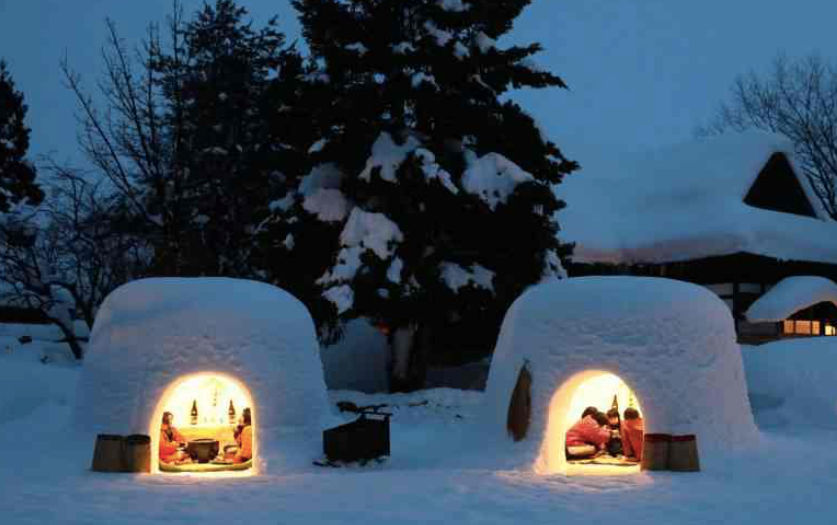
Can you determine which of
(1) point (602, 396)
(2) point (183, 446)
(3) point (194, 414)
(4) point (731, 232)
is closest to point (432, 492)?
(2) point (183, 446)

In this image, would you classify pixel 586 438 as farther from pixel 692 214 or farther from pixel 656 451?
pixel 692 214

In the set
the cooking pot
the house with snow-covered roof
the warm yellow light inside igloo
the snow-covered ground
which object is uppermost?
the house with snow-covered roof

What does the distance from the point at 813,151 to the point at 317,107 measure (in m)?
21.9

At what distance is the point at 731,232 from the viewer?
21.2 meters

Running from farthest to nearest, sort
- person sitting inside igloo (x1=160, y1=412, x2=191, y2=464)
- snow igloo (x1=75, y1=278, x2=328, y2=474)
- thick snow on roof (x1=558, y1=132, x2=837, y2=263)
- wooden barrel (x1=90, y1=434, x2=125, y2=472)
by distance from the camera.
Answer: thick snow on roof (x1=558, y1=132, x2=837, y2=263) → person sitting inside igloo (x1=160, y1=412, x2=191, y2=464) → snow igloo (x1=75, y1=278, x2=328, y2=474) → wooden barrel (x1=90, y1=434, x2=125, y2=472)

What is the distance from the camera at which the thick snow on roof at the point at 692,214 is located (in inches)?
856

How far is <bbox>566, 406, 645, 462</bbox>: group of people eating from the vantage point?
425 inches

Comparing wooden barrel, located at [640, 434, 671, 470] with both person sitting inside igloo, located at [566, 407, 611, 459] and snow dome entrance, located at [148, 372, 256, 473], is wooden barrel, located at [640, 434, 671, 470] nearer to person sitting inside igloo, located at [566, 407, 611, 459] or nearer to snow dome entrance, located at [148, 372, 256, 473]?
person sitting inside igloo, located at [566, 407, 611, 459]

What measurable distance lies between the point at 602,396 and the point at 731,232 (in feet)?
33.9

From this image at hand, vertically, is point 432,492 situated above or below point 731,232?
below

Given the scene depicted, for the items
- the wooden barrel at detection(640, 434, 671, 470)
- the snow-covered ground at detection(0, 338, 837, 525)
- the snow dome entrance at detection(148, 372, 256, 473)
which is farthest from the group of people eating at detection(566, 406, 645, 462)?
the snow dome entrance at detection(148, 372, 256, 473)

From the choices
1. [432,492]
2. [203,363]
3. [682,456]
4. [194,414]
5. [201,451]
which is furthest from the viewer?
[194,414]

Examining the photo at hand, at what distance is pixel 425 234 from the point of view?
16750 millimetres

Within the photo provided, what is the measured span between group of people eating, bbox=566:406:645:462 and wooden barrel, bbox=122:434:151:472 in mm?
5166
